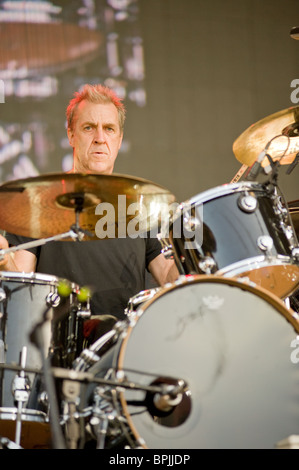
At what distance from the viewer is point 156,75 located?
359 centimetres

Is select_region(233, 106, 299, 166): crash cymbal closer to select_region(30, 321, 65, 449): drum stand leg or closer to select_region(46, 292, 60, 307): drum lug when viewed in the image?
select_region(46, 292, 60, 307): drum lug

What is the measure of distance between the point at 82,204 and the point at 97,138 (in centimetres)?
88

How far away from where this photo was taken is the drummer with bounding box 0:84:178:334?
7.91ft

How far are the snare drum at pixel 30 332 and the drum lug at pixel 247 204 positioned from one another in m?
0.59

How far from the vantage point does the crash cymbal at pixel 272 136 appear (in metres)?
2.19

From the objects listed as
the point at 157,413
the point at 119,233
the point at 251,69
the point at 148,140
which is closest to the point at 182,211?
the point at 119,233

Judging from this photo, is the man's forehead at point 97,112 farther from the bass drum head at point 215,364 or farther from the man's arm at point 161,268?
the bass drum head at point 215,364

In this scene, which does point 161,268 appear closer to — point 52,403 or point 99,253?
point 99,253

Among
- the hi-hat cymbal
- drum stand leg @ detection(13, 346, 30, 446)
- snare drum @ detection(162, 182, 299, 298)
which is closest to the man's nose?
the hi-hat cymbal

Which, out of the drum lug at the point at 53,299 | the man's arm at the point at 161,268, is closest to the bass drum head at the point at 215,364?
the drum lug at the point at 53,299

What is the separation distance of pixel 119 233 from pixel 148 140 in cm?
157

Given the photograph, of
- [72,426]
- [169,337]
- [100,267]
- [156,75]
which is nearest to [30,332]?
[72,426]

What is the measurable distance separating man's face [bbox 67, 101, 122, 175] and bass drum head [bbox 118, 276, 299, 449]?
124 centimetres
